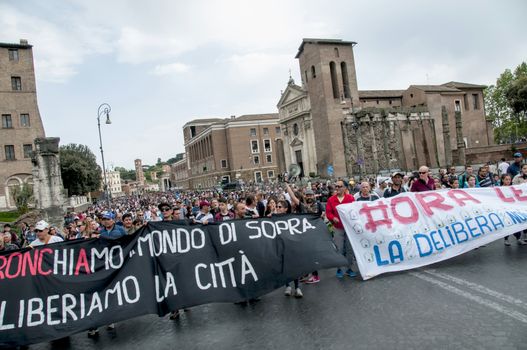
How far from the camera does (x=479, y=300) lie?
4.82 m

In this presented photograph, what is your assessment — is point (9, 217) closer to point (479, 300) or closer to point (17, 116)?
point (17, 116)

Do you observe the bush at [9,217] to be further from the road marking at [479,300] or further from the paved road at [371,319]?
the road marking at [479,300]

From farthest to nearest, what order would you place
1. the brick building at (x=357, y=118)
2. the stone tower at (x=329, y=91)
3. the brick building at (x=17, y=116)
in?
the brick building at (x=357, y=118) < the stone tower at (x=329, y=91) < the brick building at (x=17, y=116)

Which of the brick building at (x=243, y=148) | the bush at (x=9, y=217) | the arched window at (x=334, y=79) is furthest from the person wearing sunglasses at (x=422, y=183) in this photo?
the brick building at (x=243, y=148)

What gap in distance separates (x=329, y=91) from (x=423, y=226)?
42571 millimetres

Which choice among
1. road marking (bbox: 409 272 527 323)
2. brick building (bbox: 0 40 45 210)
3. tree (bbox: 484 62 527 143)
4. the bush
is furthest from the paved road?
tree (bbox: 484 62 527 143)

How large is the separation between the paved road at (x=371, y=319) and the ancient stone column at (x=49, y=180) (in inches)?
581

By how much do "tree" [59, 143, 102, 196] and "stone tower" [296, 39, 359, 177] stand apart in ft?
102

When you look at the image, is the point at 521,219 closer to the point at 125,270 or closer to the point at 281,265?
the point at 281,265

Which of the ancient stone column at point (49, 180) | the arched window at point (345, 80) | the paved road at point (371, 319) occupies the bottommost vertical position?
the paved road at point (371, 319)

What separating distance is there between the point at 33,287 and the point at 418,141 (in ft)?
A: 179

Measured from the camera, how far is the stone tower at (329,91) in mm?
46938

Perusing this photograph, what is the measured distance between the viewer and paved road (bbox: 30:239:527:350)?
401 centimetres

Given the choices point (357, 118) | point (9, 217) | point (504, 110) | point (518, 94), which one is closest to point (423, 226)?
point (9, 217)
